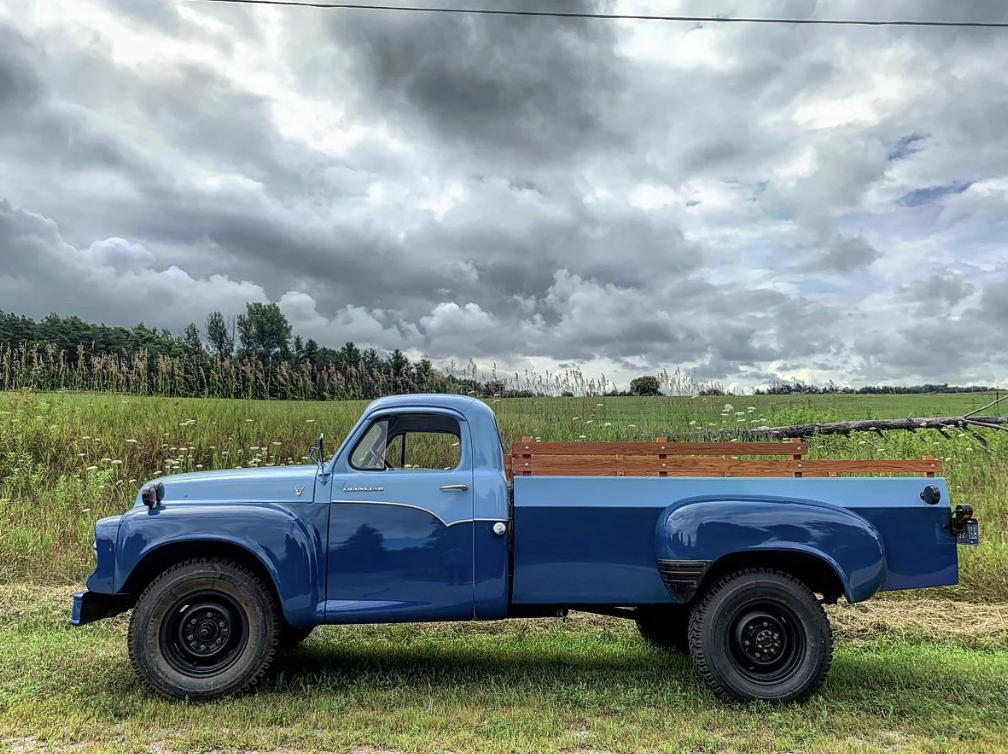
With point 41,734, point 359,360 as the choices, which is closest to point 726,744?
point 41,734

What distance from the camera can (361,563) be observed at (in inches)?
183

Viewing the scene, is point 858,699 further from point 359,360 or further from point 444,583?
point 359,360

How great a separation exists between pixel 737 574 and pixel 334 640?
3457 mm

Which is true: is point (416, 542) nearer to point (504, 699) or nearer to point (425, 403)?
point (425, 403)

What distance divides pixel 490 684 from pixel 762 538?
2075 mm

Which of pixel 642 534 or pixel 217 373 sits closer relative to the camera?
pixel 642 534

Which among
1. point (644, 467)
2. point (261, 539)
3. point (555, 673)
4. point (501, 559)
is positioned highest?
point (644, 467)

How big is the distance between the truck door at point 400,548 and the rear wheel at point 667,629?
175 centimetres

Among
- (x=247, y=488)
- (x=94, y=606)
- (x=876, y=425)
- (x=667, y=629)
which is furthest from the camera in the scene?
(x=876, y=425)

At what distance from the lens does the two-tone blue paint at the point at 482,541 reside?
181 inches

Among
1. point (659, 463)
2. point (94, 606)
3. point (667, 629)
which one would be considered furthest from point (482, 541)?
point (94, 606)

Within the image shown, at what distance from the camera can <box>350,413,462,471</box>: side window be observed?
495cm

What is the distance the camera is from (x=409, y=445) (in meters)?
5.41

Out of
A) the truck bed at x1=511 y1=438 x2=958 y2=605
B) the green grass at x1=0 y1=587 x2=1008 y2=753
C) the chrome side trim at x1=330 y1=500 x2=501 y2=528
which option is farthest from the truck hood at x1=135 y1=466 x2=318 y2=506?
the truck bed at x1=511 y1=438 x2=958 y2=605
